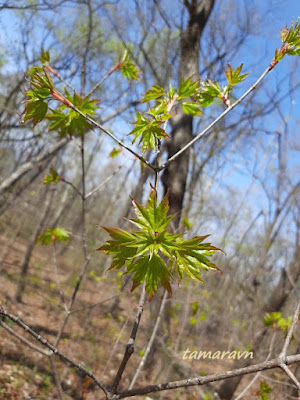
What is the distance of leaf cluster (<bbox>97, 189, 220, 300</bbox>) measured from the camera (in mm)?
808

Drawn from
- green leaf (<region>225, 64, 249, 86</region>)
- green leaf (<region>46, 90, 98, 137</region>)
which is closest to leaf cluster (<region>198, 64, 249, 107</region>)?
green leaf (<region>225, 64, 249, 86</region>)

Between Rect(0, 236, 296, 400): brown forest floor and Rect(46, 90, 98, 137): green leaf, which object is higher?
Rect(46, 90, 98, 137): green leaf

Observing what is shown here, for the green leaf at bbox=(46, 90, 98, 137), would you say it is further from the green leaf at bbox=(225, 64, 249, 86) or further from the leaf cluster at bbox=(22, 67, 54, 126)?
the green leaf at bbox=(225, 64, 249, 86)

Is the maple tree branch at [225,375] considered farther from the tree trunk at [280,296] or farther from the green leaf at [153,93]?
the tree trunk at [280,296]

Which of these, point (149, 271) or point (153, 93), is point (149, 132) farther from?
point (149, 271)

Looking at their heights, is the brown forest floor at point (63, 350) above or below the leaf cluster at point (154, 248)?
below

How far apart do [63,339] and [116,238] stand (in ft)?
20.7

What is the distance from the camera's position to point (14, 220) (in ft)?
69.1

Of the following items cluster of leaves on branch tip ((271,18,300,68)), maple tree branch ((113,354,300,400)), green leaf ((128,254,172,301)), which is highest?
cluster of leaves on branch tip ((271,18,300,68))

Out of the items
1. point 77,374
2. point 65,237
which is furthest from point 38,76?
point 77,374

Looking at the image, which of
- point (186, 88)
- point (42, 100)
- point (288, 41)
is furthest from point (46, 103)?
point (288, 41)

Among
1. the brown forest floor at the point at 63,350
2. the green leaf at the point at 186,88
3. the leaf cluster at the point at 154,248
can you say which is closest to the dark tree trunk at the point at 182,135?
the brown forest floor at the point at 63,350

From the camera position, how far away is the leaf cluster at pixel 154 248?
2.65 feet

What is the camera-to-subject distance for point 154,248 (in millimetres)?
797
